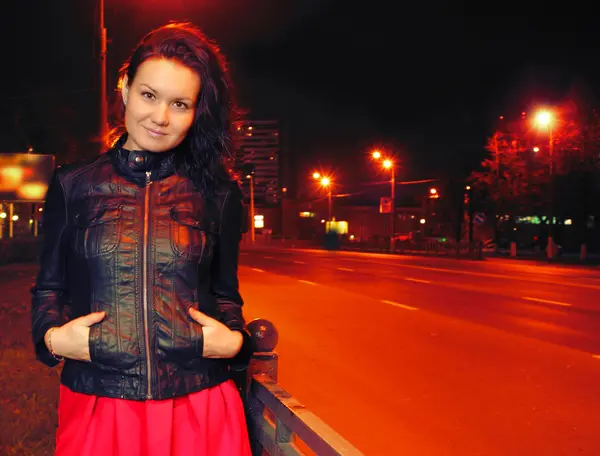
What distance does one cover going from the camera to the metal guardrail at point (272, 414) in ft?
8.02

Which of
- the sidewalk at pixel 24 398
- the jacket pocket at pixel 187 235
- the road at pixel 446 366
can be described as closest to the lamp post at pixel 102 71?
the sidewalk at pixel 24 398

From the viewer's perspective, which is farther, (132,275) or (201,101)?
(201,101)

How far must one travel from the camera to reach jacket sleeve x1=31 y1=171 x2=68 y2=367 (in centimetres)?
197

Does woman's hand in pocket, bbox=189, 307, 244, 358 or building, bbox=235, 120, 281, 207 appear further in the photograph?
building, bbox=235, 120, 281, 207

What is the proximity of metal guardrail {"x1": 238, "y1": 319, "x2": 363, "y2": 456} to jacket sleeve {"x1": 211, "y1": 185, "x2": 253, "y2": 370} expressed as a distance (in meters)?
0.47

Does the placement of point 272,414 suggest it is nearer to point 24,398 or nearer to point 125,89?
point 125,89

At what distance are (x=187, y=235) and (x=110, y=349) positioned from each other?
378mm

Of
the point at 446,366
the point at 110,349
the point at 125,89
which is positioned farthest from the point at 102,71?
the point at 110,349

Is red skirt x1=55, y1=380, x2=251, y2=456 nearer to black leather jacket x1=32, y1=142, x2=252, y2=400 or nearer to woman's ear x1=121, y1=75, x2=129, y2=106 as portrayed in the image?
black leather jacket x1=32, y1=142, x2=252, y2=400

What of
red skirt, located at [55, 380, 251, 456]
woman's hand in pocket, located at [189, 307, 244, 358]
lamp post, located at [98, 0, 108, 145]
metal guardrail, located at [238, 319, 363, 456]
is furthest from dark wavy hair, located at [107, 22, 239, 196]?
lamp post, located at [98, 0, 108, 145]

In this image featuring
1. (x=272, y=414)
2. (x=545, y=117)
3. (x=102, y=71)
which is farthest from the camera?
(x=545, y=117)

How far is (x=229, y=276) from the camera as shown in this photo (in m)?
2.17

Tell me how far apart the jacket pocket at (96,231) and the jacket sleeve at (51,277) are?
6 cm

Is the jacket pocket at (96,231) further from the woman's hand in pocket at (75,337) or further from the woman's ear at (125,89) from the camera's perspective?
the woman's ear at (125,89)
